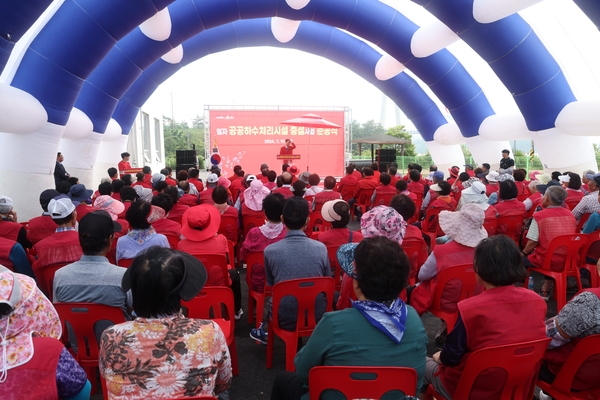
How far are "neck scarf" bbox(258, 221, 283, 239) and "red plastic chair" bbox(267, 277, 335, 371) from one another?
868 mm

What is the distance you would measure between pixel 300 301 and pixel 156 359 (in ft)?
4.31

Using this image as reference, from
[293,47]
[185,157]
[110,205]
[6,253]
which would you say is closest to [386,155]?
[293,47]

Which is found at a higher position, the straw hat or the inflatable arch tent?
the inflatable arch tent

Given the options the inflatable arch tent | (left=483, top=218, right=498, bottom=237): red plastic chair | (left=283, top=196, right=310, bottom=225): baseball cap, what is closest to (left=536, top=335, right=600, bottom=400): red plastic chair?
(left=283, top=196, right=310, bottom=225): baseball cap

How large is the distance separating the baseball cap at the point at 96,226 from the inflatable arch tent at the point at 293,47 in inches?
148

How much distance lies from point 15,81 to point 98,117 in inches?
145

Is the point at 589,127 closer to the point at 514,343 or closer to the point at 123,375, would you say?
the point at 514,343

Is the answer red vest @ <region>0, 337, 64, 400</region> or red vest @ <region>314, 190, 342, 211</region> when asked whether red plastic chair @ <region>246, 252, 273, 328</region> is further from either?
red vest @ <region>314, 190, 342, 211</region>

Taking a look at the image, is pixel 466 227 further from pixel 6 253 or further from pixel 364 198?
pixel 364 198

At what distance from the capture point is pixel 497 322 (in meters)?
1.88

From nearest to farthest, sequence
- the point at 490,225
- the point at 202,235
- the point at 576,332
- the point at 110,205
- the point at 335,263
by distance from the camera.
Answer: the point at 576,332, the point at 202,235, the point at 335,263, the point at 110,205, the point at 490,225

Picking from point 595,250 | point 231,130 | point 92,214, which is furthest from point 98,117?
point 595,250

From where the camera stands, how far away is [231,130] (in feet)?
55.3

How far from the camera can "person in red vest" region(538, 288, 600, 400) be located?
6.23ft
